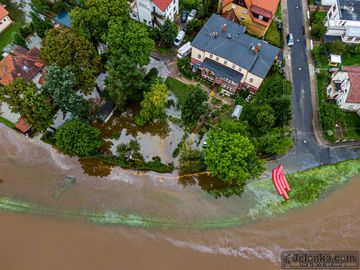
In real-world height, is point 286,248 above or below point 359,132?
below

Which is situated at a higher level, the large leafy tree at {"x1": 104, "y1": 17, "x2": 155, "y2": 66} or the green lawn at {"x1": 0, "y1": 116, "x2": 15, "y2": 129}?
the large leafy tree at {"x1": 104, "y1": 17, "x2": 155, "y2": 66}


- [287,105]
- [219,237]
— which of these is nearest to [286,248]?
[219,237]

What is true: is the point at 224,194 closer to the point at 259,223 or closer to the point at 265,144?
the point at 259,223

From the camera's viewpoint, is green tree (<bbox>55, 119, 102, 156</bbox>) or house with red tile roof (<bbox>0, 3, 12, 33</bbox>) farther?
house with red tile roof (<bbox>0, 3, 12, 33</bbox>)

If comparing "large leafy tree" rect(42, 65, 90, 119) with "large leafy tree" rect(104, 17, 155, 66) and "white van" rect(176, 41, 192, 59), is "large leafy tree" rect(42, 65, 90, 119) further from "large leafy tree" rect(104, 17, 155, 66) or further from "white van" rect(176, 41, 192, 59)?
"white van" rect(176, 41, 192, 59)

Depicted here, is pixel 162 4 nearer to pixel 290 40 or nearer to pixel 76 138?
pixel 290 40

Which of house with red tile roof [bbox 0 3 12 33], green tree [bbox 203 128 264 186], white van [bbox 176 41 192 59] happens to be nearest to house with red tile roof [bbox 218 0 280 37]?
white van [bbox 176 41 192 59]

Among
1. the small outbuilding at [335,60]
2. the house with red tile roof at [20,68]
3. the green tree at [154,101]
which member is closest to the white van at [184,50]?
the green tree at [154,101]
